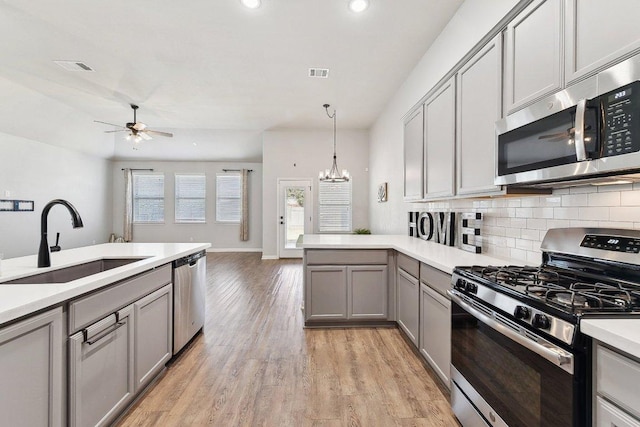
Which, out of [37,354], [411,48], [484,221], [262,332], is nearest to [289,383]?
[262,332]

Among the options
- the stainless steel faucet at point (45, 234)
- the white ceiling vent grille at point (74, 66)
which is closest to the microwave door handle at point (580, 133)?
the stainless steel faucet at point (45, 234)

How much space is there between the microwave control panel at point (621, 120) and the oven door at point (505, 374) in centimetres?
72

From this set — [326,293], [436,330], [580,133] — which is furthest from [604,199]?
[326,293]

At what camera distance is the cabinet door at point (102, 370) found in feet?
4.50

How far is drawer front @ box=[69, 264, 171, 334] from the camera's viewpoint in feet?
4.56

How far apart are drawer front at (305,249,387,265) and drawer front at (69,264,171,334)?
141 cm

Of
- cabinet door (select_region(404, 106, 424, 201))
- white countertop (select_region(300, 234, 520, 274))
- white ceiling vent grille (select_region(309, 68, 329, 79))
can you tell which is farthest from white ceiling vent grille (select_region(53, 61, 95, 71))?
cabinet door (select_region(404, 106, 424, 201))

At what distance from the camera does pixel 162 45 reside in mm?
3541

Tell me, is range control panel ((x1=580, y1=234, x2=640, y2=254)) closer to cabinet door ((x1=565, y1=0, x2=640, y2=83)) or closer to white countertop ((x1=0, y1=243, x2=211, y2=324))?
cabinet door ((x1=565, y1=0, x2=640, y2=83))

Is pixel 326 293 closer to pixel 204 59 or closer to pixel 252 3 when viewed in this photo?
pixel 252 3

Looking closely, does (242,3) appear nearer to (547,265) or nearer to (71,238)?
(547,265)

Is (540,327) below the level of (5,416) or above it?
above

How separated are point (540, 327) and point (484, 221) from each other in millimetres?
1582

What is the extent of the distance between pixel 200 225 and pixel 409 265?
8382mm
